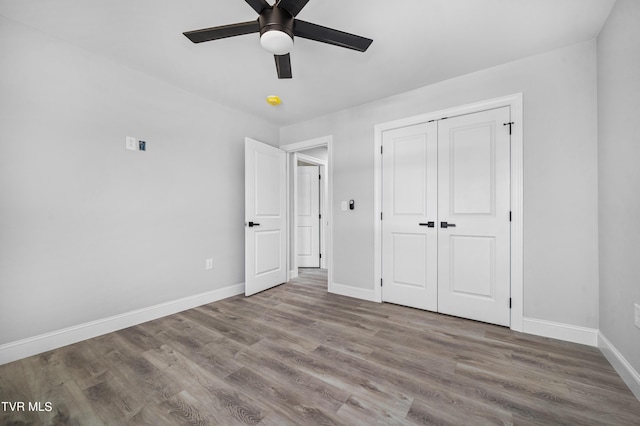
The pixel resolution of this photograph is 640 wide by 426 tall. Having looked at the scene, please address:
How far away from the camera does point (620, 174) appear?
174 cm

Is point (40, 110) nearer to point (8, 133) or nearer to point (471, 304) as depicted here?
point (8, 133)

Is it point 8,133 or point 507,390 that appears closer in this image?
point 507,390

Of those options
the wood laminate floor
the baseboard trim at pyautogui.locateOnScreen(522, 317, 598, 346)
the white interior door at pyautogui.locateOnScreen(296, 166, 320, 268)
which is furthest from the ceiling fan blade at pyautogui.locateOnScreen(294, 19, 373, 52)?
the white interior door at pyautogui.locateOnScreen(296, 166, 320, 268)

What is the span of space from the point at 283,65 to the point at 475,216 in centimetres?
231

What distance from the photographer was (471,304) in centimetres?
263

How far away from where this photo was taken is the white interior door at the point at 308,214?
562 centimetres

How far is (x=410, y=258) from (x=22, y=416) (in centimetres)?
321

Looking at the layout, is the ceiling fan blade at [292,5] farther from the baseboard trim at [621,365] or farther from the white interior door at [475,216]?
the baseboard trim at [621,365]

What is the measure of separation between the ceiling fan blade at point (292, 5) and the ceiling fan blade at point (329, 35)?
6 cm

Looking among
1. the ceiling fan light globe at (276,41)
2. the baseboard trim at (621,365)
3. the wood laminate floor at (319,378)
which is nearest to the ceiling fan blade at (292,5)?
the ceiling fan light globe at (276,41)

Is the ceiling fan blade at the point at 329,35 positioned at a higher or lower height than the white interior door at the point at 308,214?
higher

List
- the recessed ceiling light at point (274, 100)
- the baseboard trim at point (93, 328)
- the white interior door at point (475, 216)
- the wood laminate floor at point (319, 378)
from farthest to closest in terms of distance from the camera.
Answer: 1. the recessed ceiling light at point (274, 100)
2. the white interior door at point (475, 216)
3. the baseboard trim at point (93, 328)
4. the wood laminate floor at point (319, 378)

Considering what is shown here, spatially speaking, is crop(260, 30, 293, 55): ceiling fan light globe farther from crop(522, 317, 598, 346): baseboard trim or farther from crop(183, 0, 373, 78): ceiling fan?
crop(522, 317, 598, 346): baseboard trim

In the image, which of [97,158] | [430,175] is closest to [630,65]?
[430,175]
